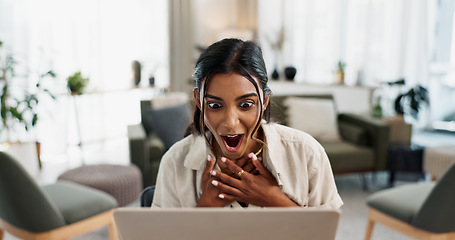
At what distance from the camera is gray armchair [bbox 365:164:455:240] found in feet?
6.26

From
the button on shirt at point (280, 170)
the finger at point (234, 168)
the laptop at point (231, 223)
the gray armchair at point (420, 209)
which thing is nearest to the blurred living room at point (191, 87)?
the gray armchair at point (420, 209)

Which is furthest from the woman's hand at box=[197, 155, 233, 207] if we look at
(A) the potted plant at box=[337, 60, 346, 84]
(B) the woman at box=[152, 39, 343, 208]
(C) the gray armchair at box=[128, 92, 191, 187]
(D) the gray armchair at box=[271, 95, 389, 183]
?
(A) the potted plant at box=[337, 60, 346, 84]

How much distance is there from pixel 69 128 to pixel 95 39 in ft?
3.42

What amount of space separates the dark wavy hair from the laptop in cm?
29

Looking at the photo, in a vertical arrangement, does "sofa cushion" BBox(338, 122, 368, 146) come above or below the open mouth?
below

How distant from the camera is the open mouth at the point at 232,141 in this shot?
920 mm

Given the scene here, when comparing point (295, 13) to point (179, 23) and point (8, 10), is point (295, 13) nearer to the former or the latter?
point (179, 23)

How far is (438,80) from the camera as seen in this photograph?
18.6 ft

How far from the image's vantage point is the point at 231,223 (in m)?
0.69

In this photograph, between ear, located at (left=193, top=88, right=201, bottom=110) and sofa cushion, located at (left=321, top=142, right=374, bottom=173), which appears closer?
ear, located at (left=193, top=88, right=201, bottom=110)

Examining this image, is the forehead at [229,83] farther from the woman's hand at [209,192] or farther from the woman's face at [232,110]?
the woman's hand at [209,192]

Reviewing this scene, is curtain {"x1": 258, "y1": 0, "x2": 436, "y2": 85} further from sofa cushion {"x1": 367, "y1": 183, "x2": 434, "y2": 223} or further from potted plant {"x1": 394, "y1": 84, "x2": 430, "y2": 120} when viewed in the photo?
sofa cushion {"x1": 367, "y1": 183, "x2": 434, "y2": 223}

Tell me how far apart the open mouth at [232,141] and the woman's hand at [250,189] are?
0.14 ft

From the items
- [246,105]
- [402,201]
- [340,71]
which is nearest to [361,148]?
[402,201]
